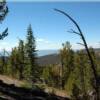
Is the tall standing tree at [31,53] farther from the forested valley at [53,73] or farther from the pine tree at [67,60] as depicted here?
the pine tree at [67,60]

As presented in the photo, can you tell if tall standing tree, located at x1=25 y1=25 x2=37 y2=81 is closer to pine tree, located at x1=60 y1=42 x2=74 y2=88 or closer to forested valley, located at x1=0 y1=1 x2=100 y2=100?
forested valley, located at x1=0 y1=1 x2=100 y2=100

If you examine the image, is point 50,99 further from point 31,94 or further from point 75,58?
point 75,58

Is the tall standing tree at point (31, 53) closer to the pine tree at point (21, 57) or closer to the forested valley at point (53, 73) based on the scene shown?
the forested valley at point (53, 73)

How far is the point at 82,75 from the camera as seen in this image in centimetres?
8306

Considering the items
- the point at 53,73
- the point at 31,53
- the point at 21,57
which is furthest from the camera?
the point at 53,73

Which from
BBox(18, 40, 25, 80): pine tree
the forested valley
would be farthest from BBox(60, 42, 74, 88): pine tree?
BBox(18, 40, 25, 80): pine tree

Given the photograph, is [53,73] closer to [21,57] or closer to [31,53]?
[21,57]

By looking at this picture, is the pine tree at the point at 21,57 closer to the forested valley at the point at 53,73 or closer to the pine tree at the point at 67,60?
the forested valley at the point at 53,73

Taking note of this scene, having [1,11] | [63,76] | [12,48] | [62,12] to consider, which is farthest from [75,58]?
[62,12]

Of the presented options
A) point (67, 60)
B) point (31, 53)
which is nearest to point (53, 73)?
point (67, 60)

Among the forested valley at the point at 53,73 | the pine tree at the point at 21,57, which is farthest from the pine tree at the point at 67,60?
the pine tree at the point at 21,57

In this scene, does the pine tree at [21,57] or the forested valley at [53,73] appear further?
the pine tree at [21,57]

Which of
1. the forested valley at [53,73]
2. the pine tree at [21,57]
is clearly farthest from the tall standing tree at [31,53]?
the pine tree at [21,57]

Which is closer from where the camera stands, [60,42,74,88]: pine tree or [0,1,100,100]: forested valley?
[0,1,100,100]: forested valley
